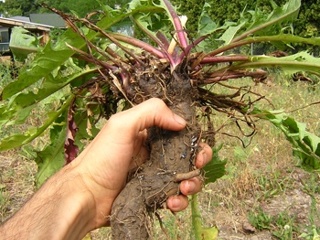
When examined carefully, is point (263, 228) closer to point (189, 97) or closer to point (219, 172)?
point (219, 172)

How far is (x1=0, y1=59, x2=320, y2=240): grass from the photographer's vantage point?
11.8ft

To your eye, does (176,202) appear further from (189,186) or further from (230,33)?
(230,33)

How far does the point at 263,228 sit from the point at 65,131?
1998 millimetres

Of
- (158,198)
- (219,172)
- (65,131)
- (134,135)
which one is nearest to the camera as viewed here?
(134,135)

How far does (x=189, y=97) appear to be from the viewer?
6.35ft

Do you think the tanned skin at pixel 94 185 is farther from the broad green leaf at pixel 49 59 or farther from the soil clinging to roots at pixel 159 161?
the broad green leaf at pixel 49 59

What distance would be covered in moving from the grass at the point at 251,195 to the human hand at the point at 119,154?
1.07m

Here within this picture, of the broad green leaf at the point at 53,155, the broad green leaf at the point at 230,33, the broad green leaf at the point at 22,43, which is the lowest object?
the broad green leaf at the point at 53,155

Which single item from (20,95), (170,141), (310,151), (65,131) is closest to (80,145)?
(65,131)

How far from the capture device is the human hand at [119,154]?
5.84 feet

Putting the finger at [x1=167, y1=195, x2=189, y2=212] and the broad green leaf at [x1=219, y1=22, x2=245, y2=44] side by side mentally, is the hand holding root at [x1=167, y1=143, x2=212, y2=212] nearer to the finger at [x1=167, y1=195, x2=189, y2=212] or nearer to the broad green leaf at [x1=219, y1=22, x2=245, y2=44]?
the finger at [x1=167, y1=195, x2=189, y2=212]

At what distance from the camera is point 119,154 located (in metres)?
1.83

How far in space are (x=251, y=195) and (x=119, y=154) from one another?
8.47ft

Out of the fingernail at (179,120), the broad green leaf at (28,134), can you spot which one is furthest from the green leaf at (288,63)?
the broad green leaf at (28,134)
